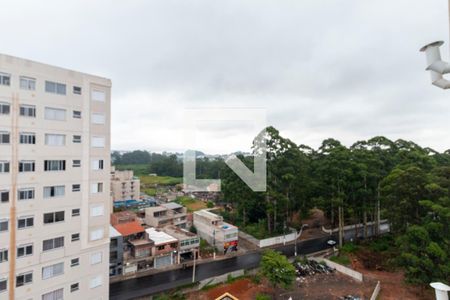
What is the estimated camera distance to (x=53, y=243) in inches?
345

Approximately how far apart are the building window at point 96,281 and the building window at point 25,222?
3.19 metres

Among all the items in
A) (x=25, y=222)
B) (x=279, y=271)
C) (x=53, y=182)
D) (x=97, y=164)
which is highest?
(x=97, y=164)

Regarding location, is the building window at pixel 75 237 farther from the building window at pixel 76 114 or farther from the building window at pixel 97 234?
the building window at pixel 76 114

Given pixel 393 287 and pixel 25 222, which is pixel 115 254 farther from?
pixel 393 287

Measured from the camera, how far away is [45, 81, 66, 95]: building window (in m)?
8.58

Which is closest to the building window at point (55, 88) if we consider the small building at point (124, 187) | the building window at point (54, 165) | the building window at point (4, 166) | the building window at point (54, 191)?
the building window at point (54, 165)

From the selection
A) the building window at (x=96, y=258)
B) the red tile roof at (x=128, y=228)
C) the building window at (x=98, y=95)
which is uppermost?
the building window at (x=98, y=95)

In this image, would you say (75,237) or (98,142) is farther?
(98,142)

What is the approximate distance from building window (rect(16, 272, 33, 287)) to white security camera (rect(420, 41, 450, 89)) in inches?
450

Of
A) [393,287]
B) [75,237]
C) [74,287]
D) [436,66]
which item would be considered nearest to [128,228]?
[74,287]

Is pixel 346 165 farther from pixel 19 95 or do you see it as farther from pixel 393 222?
pixel 19 95

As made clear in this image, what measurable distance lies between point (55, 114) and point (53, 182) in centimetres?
239

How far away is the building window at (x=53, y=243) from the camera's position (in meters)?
8.57

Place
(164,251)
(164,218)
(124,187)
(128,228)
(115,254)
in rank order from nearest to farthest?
1. (115,254)
2. (164,251)
3. (128,228)
4. (164,218)
5. (124,187)
